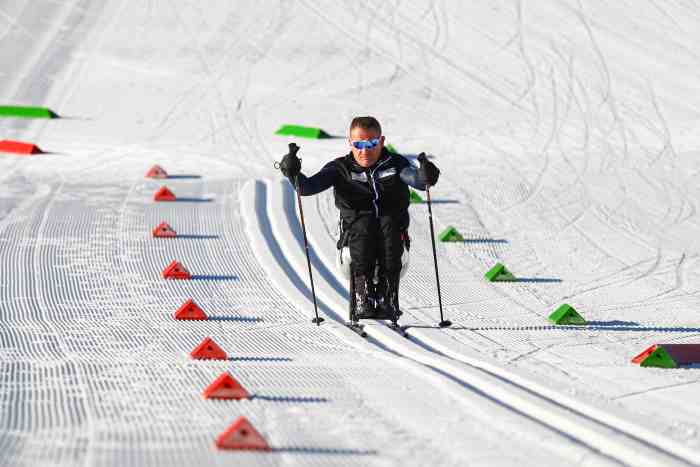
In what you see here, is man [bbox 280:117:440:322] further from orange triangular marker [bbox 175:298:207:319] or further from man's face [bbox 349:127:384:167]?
orange triangular marker [bbox 175:298:207:319]

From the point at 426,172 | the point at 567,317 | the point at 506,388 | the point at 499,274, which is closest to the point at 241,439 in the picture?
the point at 506,388

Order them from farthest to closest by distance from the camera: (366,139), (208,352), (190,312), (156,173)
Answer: (156,173) < (190,312) < (366,139) < (208,352)

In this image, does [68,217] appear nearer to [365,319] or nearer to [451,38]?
[365,319]

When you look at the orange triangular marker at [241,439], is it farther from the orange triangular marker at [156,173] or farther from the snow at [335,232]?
the orange triangular marker at [156,173]

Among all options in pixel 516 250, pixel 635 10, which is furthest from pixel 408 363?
pixel 635 10

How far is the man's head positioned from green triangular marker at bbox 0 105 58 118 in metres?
9.48

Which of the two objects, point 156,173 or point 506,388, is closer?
point 506,388

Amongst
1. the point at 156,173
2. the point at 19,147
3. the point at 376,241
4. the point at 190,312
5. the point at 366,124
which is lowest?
the point at 190,312

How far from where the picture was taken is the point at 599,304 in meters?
9.58

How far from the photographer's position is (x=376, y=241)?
27.6 feet

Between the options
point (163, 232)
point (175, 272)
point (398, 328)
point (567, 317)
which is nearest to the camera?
point (398, 328)

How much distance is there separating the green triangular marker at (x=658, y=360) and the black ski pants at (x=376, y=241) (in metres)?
1.75

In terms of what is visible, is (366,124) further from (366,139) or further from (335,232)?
(335,232)

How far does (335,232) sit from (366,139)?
11.2ft
